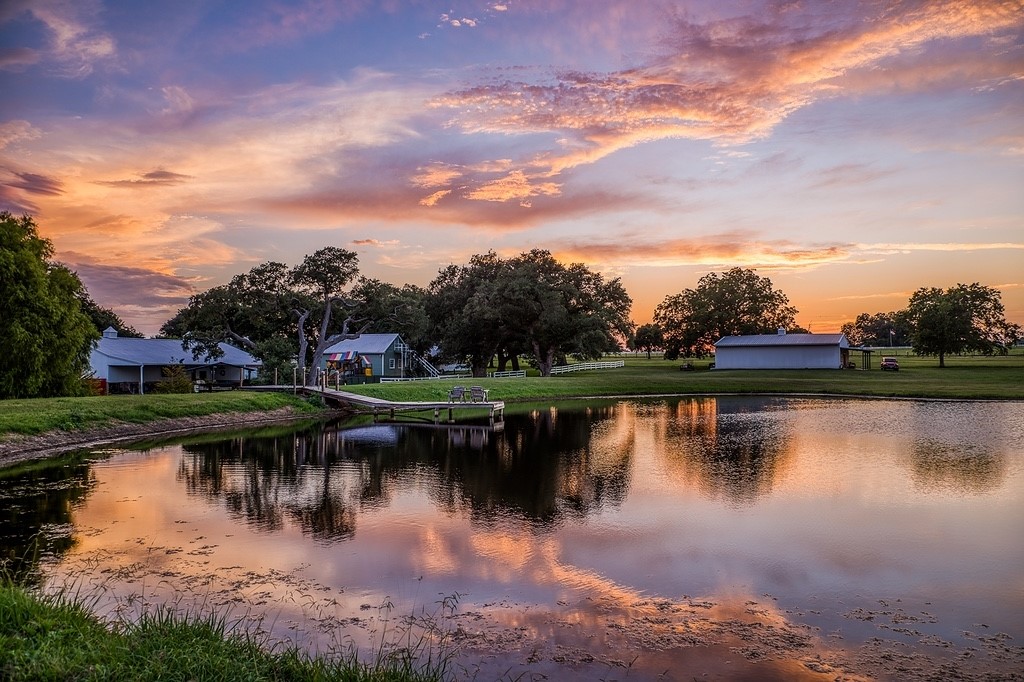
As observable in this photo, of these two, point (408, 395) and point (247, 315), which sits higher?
point (247, 315)

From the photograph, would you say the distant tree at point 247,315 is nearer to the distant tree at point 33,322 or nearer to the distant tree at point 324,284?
the distant tree at point 324,284

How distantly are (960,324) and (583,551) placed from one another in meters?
76.1

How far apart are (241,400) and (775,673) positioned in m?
33.3

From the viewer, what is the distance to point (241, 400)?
115 ft

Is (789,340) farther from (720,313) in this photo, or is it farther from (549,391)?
(549,391)

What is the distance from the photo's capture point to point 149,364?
157ft

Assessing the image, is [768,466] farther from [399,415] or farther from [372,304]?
[372,304]

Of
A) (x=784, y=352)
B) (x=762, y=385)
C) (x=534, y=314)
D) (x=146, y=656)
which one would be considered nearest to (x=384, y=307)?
(x=534, y=314)

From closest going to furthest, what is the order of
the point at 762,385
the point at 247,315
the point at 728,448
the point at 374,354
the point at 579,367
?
the point at 728,448 → the point at 247,315 → the point at 762,385 → the point at 374,354 → the point at 579,367

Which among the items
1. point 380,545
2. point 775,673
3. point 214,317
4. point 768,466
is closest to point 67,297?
point 214,317

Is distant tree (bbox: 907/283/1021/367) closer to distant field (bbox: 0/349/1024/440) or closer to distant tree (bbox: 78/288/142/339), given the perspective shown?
distant field (bbox: 0/349/1024/440)

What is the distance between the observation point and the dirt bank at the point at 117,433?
2145 centimetres

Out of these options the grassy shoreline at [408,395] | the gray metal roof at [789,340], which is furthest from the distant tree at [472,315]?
the gray metal roof at [789,340]

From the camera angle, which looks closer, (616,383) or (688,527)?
(688,527)
